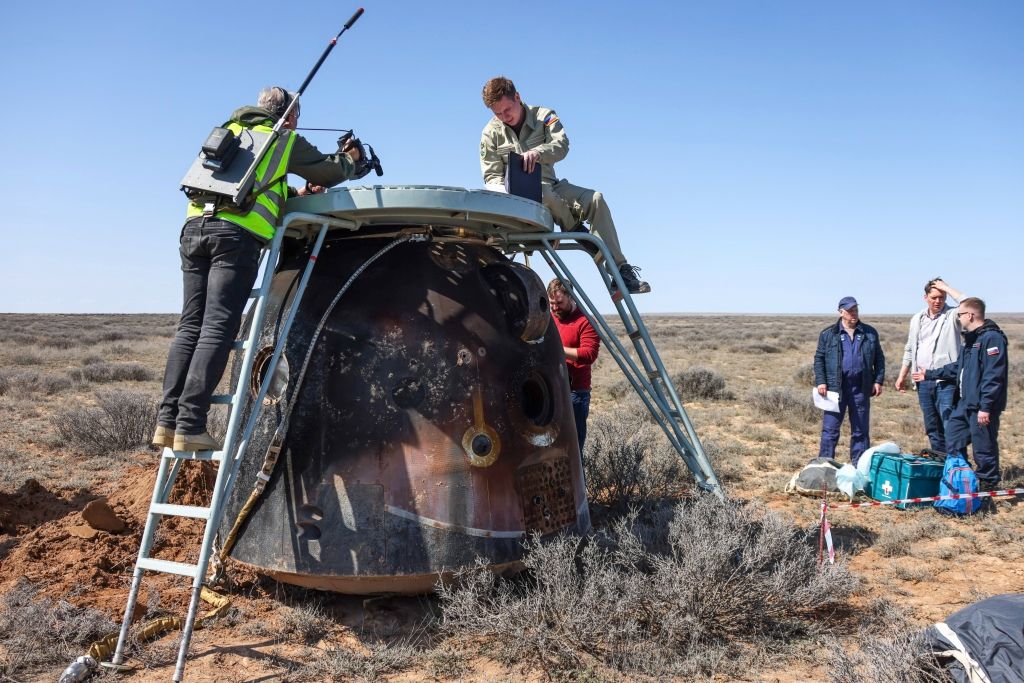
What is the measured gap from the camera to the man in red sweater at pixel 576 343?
7.14 m

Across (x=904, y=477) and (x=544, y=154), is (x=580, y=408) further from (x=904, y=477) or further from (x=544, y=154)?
(x=904, y=477)

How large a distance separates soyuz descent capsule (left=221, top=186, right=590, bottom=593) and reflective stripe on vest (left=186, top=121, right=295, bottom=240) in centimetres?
25

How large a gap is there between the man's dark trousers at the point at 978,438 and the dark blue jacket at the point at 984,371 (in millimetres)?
123

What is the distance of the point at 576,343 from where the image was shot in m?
7.22

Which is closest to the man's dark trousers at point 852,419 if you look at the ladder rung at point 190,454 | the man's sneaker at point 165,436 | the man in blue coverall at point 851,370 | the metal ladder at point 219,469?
the man in blue coverall at point 851,370

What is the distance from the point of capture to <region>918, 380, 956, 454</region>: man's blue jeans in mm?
8898

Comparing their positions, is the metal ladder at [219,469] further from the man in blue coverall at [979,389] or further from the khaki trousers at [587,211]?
the man in blue coverall at [979,389]

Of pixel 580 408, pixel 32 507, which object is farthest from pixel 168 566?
pixel 580 408

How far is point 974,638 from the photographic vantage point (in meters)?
3.63

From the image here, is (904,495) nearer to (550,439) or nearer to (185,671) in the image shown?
(550,439)

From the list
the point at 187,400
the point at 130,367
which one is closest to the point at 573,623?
the point at 187,400

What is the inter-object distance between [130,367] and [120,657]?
57.9ft

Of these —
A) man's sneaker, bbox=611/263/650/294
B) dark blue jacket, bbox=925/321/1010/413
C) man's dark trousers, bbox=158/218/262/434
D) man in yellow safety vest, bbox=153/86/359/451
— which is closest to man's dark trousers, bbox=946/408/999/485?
dark blue jacket, bbox=925/321/1010/413

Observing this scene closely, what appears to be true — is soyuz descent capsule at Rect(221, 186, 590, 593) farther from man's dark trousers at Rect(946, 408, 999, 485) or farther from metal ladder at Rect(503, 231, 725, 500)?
man's dark trousers at Rect(946, 408, 999, 485)
